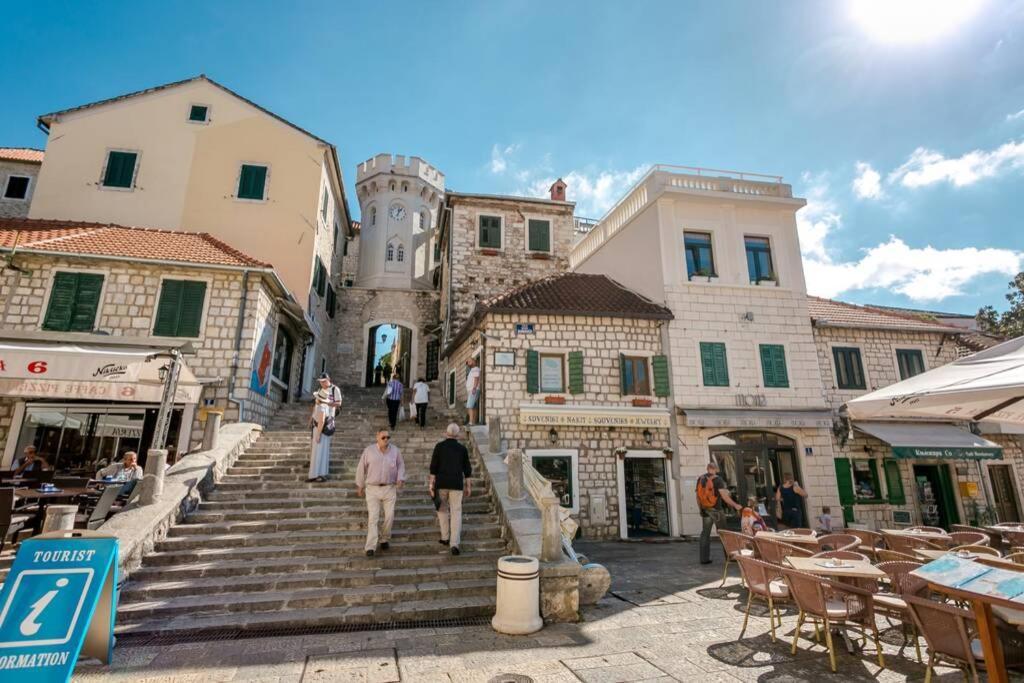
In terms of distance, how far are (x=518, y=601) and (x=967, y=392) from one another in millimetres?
5028

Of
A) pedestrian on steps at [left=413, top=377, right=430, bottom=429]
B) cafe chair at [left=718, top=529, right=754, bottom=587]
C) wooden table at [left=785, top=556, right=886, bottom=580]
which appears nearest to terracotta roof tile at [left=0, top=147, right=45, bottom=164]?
pedestrian on steps at [left=413, top=377, right=430, bottom=429]

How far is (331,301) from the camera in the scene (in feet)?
66.2

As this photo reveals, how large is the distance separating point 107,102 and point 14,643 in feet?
58.3

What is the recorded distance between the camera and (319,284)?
17.4m

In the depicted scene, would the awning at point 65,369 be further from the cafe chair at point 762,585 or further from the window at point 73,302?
the cafe chair at point 762,585

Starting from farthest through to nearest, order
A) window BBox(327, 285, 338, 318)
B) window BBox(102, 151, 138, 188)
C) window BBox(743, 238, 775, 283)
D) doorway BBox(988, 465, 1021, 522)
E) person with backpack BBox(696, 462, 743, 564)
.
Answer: window BBox(327, 285, 338, 318), doorway BBox(988, 465, 1021, 522), window BBox(102, 151, 138, 188), window BBox(743, 238, 775, 283), person with backpack BBox(696, 462, 743, 564)

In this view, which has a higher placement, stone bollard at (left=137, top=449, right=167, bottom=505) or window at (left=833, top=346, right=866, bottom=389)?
window at (left=833, top=346, right=866, bottom=389)

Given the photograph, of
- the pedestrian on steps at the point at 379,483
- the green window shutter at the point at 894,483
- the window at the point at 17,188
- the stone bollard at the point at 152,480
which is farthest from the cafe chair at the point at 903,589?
the window at the point at 17,188

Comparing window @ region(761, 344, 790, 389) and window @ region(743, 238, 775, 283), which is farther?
window @ region(743, 238, 775, 283)

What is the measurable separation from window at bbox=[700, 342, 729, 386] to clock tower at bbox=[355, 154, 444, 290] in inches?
554

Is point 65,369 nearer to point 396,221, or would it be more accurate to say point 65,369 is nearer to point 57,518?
point 57,518

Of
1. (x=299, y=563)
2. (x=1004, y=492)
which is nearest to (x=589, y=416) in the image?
(x=299, y=563)

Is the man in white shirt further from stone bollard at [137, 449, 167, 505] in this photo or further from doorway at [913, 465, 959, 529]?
doorway at [913, 465, 959, 529]

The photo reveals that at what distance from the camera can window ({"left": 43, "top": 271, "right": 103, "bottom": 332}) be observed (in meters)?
11.0
